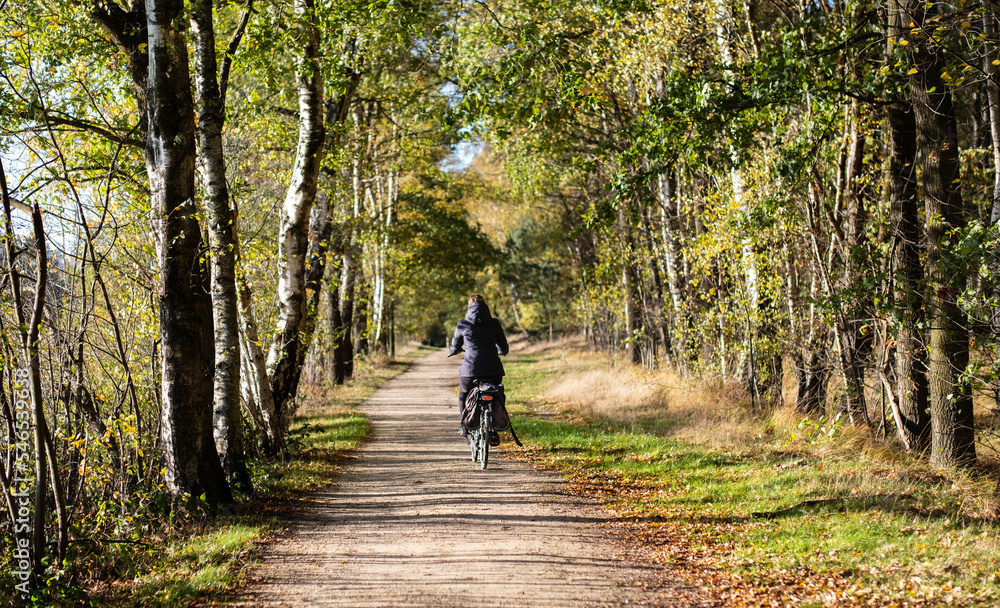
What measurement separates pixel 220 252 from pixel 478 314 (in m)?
3.58

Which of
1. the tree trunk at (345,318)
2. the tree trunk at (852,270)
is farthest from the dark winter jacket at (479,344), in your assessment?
the tree trunk at (345,318)

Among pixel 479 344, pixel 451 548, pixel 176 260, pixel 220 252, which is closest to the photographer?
pixel 451 548

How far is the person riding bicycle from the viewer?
380 inches

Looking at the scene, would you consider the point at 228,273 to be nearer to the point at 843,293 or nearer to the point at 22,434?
the point at 22,434

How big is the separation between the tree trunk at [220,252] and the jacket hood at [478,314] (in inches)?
125

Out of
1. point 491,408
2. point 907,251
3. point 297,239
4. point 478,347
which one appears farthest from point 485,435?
point 907,251

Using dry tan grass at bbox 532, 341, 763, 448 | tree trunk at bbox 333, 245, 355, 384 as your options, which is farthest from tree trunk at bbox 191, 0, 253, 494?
tree trunk at bbox 333, 245, 355, 384

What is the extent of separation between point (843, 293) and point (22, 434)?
7590 millimetres

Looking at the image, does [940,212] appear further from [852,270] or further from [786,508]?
[786,508]

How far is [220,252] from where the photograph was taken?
748cm

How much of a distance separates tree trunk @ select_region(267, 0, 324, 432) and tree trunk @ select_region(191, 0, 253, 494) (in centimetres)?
192

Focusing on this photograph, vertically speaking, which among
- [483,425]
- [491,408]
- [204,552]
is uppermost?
[491,408]

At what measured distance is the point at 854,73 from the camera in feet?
30.1

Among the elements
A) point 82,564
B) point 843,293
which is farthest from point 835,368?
point 82,564
